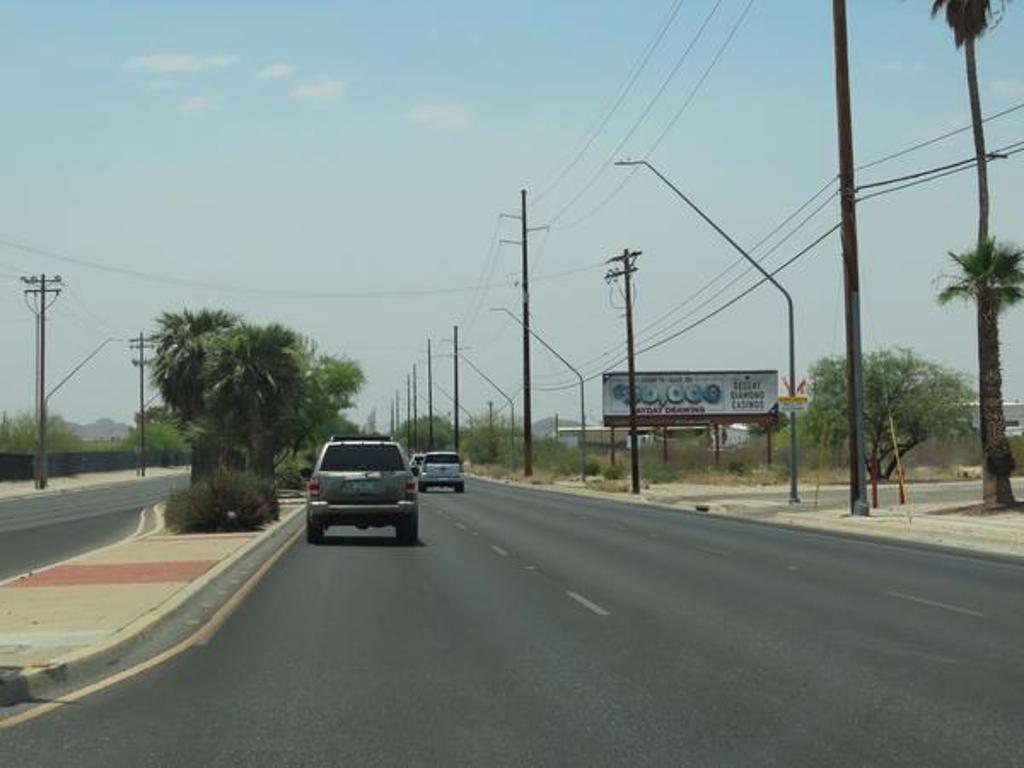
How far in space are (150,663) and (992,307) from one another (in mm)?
26717

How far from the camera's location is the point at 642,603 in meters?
15.7

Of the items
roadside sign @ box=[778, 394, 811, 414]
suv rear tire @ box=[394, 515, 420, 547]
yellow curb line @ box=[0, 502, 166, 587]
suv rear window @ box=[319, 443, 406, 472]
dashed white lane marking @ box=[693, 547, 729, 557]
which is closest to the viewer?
yellow curb line @ box=[0, 502, 166, 587]

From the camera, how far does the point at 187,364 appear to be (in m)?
49.8

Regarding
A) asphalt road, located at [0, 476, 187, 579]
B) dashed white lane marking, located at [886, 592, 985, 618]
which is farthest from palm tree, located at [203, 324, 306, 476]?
dashed white lane marking, located at [886, 592, 985, 618]

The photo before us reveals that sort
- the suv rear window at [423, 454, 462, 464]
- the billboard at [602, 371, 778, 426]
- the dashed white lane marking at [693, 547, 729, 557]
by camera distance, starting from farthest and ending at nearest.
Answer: the billboard at [602, 371, 778, 426], the suv rear window at [423, 454, 462, 464], the dashed white lane marking at [693, 547, 729, 557]

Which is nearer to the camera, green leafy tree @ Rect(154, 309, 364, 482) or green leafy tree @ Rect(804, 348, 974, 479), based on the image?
green leafy tree @ Rect(154, 309, 364, 482)

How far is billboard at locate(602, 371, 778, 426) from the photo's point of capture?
91938 mm

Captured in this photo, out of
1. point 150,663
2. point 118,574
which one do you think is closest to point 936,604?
point 150,663

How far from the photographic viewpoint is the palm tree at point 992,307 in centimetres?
3272

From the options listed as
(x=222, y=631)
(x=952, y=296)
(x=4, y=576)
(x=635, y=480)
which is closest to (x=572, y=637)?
(x=222, y=631)

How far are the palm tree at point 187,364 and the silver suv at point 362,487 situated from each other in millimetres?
22547

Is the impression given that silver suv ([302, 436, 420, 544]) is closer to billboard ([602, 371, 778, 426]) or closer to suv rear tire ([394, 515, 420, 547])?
suv rear tire ([394, 515, 420, 547])

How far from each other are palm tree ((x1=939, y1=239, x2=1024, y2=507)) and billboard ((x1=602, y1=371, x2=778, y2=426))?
58.1 metres

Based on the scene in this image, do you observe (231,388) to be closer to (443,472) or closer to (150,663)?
(443,472)
